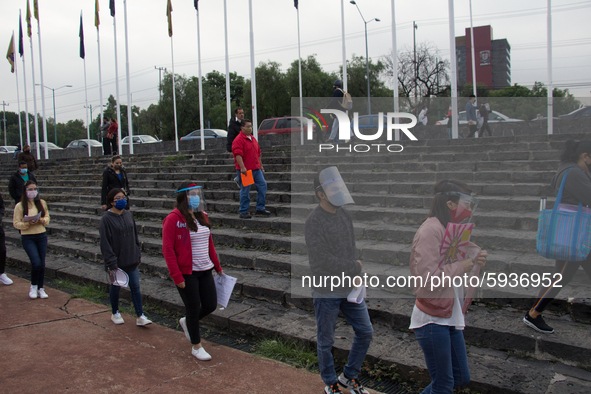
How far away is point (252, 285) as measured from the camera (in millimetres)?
5414

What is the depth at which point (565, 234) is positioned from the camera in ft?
11.4

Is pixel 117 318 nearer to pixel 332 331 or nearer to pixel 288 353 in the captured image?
pixel 288 353

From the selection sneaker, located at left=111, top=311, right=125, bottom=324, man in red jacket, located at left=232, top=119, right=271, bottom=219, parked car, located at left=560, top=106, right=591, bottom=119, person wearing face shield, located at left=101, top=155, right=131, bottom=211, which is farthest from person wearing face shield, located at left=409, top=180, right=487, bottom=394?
parked car, located at left=560, top=106, right=591, bottom=119

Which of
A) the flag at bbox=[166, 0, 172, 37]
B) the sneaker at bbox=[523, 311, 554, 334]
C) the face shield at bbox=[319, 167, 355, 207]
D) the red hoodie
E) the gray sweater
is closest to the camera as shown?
the face shield at bbox=[319, 167, 355, 207]

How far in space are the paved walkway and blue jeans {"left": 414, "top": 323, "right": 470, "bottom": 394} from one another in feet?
4.06

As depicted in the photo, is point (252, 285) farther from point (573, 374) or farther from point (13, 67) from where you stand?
point (13, 67)

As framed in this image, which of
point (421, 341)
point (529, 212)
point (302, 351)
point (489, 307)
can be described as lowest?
point (302, 351)

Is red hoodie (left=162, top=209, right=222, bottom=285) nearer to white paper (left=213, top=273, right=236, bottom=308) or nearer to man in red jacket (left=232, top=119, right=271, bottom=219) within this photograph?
white paper (left=213, top=273, right=236, bottom=308)

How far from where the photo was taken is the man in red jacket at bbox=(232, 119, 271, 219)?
23.4ft

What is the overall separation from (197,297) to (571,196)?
3.33 m

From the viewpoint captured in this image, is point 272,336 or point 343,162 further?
point 343,162

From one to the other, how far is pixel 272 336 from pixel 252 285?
1.11 metres

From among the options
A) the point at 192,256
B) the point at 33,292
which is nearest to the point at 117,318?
the point at 192,256

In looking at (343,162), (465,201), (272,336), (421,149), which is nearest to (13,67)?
(343,162)
